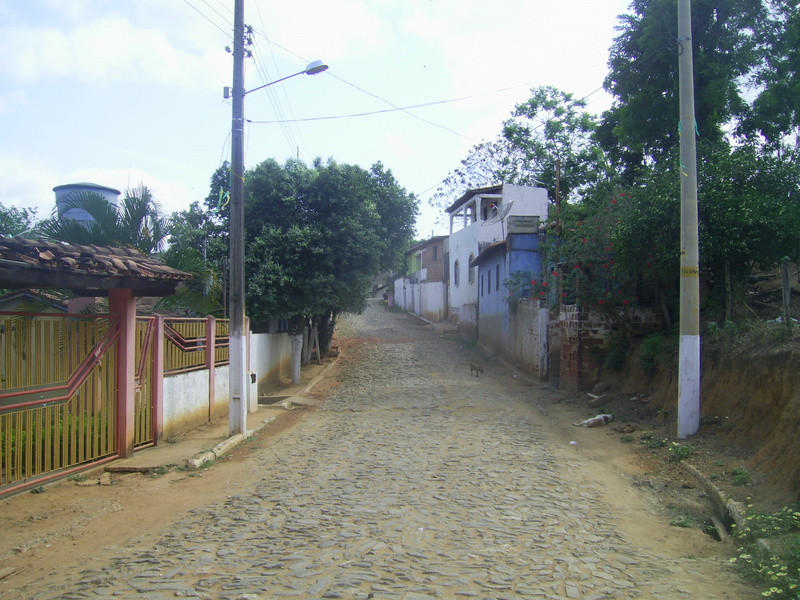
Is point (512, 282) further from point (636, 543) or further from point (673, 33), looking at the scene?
point (636, 543)

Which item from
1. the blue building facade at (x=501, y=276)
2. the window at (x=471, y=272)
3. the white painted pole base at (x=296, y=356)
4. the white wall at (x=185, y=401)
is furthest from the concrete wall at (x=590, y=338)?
the window at (x=471, y=272)

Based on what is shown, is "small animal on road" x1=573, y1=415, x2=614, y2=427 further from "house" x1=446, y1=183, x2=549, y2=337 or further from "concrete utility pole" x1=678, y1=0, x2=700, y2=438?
"house" x1=446, y1=183, x2=549, y2=337

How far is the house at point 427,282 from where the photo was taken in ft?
137

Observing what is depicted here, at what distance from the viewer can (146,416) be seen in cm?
974

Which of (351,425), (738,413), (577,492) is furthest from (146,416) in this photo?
(738,413)

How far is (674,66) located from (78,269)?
49.4ft

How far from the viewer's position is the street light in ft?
35.9

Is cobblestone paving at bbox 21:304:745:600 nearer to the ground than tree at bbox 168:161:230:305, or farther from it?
nearer to the ground

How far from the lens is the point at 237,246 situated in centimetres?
1112

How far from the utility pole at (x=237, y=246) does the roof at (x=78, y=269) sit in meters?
2.23

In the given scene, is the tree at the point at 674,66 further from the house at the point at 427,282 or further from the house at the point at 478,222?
the house at the point at 427,282

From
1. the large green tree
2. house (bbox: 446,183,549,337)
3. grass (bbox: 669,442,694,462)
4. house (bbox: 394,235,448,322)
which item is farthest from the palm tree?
house (bbox: 394,235,448,322)

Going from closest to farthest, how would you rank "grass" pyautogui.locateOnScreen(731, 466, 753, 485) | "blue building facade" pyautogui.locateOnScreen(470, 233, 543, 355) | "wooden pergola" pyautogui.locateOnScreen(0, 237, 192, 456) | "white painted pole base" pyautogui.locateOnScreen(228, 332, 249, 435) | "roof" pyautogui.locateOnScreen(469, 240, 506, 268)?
"wooden pergola" pyautogui.locateOnScreen(0, 237, 192, 456)
"grass" pyautogui.locateOnScreen(731, 466, 753, 485)
"white painted pole base" pyautogui.locateOnScreen(228, 332, 249, 435)
"blue building facade" pyautogui.locateOnScreen(470, 233, 543, 355)
"roof" pyautogui.locateOnScreen(469, 240, 506, 268)

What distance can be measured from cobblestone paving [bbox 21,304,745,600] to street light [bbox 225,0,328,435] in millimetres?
1002
